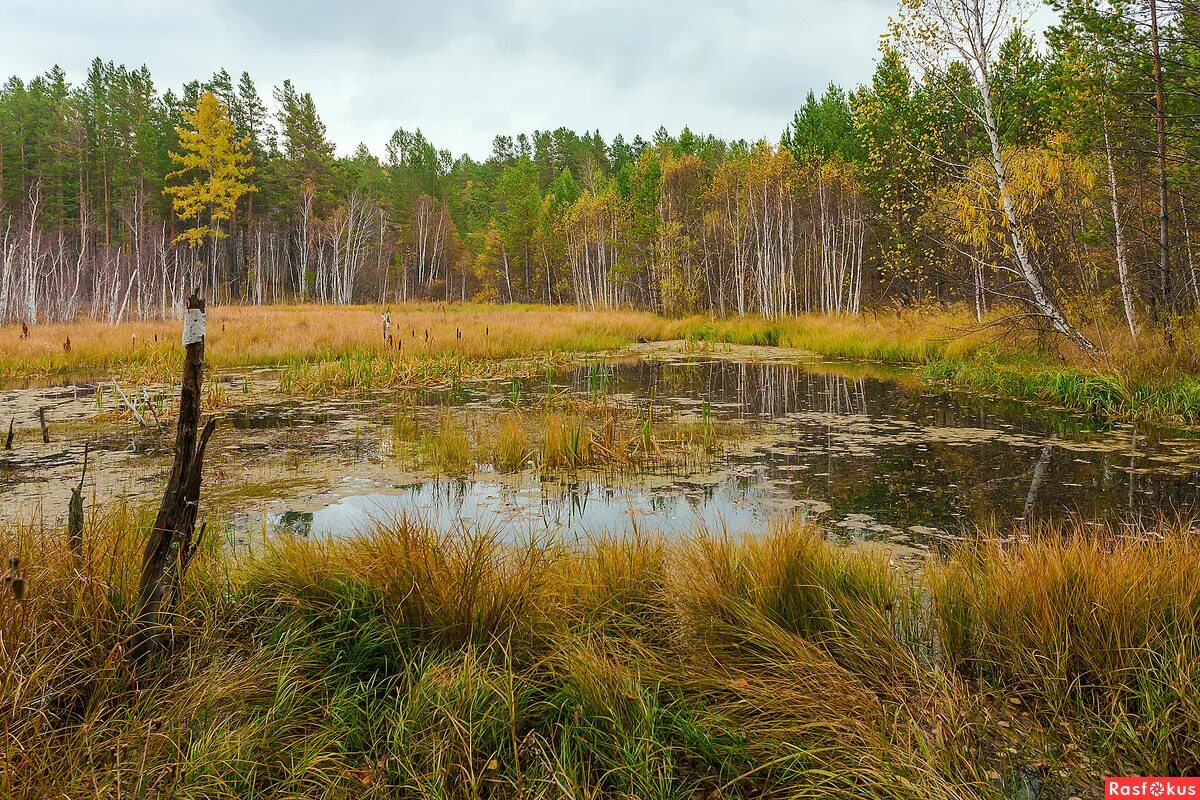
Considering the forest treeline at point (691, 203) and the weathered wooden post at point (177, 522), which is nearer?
the weathered wooden post at point (177, 522)

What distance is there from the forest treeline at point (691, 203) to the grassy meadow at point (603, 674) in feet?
28.1

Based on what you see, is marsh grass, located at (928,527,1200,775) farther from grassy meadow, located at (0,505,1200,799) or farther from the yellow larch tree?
the yellow larch tree

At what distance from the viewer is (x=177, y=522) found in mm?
2229

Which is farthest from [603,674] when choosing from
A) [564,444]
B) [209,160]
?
[209,160]

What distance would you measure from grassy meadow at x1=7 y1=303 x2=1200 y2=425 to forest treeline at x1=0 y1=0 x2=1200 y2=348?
2.84ft

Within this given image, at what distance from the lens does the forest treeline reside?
9742 millimetres

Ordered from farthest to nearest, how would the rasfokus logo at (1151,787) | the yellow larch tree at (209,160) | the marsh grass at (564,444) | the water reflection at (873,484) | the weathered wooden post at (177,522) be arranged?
the yellow larch tree at (209,160) → the marsh grass at (564,444) → the water reflection at (873,484) → the weathered wooden post at (177,522) → the rasfokus logo at (1151,787)

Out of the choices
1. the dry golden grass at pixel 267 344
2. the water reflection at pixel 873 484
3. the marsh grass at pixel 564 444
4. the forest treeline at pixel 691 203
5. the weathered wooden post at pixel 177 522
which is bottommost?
the water reflection at pixel 873 484

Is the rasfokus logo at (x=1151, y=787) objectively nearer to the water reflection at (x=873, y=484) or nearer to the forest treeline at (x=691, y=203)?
the water reflection at (x=873, y=484)

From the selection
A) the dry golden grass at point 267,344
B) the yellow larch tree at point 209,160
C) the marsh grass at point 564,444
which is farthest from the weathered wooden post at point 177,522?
the yellow larch tree at point 209,160

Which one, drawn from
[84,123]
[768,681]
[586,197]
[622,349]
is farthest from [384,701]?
[84,123]

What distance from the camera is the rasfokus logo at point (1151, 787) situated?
5.42 feet

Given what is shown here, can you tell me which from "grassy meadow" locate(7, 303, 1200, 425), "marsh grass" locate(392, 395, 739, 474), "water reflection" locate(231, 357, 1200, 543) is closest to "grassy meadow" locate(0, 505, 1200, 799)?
"water reflection" locate(231, 357, 1200, 543)

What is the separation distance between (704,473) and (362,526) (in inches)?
118
